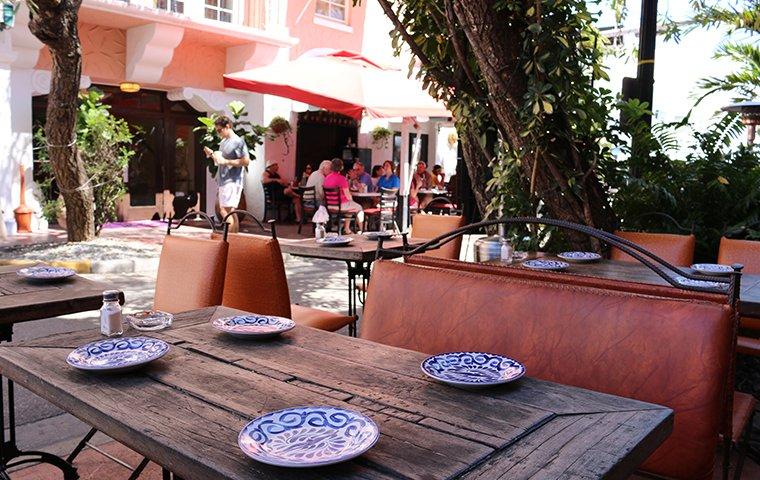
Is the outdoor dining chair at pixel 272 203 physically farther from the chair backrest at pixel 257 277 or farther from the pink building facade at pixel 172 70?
the chair backrest at pixel 257 277

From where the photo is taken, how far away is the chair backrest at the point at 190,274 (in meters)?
3.63

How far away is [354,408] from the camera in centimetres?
180

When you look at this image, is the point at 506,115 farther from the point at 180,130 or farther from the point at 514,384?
the point at 180,130

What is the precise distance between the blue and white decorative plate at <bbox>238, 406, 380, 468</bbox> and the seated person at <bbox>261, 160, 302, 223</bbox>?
528 inches

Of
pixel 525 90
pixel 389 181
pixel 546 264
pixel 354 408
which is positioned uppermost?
pixel 525 90

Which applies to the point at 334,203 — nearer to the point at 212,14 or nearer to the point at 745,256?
the point at 212,14

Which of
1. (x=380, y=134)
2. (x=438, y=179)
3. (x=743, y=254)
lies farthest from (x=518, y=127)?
(x=380, y=134)

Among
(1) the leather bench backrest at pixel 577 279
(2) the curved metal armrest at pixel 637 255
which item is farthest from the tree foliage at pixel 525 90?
(2) the curved metal armrest at pixel 637 255

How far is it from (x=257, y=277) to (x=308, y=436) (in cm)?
251

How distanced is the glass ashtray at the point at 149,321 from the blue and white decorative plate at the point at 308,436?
1.09 m

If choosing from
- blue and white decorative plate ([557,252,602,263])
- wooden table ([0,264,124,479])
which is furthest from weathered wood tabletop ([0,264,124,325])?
blue and white decorative plate ([557,252,602,263])

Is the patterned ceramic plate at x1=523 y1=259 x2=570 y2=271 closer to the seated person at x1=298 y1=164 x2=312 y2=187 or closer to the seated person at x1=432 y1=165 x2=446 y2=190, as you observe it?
the seated person at x1=298 y1=164 x2=312 y2=187

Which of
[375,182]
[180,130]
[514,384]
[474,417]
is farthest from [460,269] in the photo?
[180,130]

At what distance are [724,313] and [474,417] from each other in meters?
0.94
